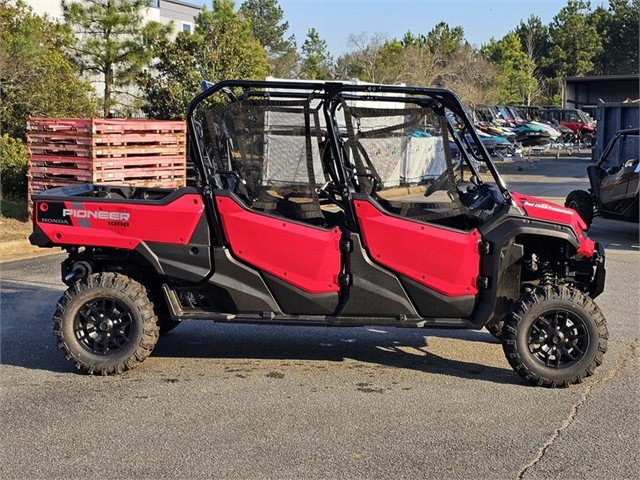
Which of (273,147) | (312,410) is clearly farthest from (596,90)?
(312,410)

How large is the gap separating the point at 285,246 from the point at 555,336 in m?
1.99

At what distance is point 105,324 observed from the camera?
247 inches

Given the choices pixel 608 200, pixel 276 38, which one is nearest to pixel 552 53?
pixel 276 38

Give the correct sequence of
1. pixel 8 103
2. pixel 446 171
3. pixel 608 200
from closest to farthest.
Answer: pixel 446 171
pixel 608 200
pixel 8 103

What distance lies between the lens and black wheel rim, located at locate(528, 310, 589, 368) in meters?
6.02

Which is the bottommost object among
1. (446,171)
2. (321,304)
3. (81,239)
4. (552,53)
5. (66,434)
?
(66,434)

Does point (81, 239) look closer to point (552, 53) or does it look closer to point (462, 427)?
point (462, 427)

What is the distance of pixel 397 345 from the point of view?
723cm

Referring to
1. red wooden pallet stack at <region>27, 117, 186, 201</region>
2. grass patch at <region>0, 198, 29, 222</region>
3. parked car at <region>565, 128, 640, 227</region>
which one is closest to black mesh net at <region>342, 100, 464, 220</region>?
parked car at <region>565, 128, 640, 227</region>

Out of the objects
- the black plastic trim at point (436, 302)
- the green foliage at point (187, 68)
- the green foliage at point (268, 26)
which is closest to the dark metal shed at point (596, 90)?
the green foliage at point (268, 26)

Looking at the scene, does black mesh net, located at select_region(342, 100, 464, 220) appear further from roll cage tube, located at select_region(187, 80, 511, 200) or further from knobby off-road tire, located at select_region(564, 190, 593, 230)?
knobby off-road tire, located at select_region(564, 190, 593, 230)

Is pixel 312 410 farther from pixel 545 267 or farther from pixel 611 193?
pixel 611 193

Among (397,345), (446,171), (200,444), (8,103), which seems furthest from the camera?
(8,103)

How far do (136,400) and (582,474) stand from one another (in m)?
2.85
